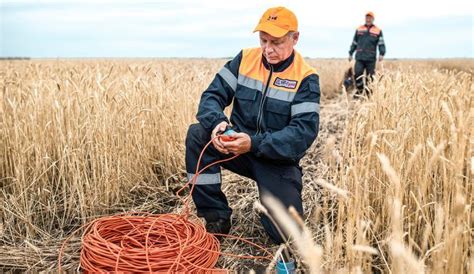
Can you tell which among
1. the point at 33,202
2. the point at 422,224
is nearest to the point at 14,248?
the point at 33,202

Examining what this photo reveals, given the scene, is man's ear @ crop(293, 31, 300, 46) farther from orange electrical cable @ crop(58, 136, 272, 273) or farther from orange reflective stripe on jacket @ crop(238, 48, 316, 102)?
orange electrical cable @ crop(58, 136, 272, 273)

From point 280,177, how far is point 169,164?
4.53 ft

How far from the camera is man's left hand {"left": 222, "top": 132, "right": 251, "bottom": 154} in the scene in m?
2.56

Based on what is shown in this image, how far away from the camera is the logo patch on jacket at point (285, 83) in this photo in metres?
2.82

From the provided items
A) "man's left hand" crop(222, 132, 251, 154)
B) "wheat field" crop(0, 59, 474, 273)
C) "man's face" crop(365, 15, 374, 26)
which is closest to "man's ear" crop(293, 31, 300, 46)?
"wheat field" crop(0, 59, 474, 273)

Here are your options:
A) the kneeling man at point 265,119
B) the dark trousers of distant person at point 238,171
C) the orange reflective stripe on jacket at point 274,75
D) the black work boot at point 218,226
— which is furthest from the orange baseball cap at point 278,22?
the black work boot at point 218,226

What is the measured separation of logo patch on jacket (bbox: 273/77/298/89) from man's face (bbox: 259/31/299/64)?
0.12 metres

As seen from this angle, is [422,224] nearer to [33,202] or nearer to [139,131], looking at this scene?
[139,131]

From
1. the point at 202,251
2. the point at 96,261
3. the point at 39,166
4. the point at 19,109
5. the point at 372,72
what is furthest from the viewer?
the point at 372,72

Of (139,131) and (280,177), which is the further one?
(139,131)

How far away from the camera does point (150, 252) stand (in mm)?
2293

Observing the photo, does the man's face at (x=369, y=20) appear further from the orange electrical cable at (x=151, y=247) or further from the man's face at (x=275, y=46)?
the orange electrical cable at (x=151, y=247)

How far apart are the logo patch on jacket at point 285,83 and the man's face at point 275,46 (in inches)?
4.5

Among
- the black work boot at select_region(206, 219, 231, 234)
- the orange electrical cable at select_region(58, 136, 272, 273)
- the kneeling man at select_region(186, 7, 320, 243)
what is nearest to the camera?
the orange electrical cable at select_region(58, 136, 272, 273)
